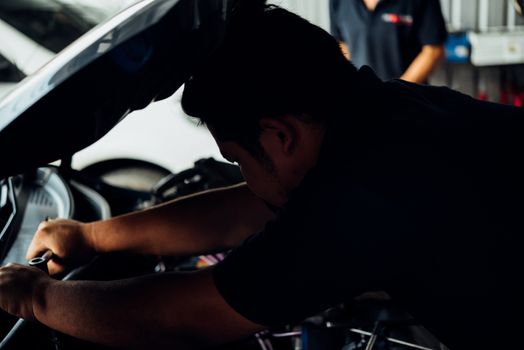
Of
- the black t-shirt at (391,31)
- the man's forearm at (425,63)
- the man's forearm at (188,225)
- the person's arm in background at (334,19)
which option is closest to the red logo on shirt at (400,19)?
the black t-shirt at (391,31)

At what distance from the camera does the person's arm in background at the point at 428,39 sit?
2.71m

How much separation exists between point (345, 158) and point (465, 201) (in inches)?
6.3

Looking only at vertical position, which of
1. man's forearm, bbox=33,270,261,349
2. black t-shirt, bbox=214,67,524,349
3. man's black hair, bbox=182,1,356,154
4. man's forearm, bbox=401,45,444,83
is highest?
man's black hair, bbox=182,1,356,154

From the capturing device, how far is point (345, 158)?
0.86m

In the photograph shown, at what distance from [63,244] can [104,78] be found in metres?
0.52

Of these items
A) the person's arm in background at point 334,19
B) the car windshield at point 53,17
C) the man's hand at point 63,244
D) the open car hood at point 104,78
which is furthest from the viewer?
the car windshield at point 53,17

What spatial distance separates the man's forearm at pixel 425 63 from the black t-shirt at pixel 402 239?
1875mm

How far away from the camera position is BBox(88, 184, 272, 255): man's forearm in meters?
1.23

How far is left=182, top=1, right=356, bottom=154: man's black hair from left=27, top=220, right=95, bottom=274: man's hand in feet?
1.28

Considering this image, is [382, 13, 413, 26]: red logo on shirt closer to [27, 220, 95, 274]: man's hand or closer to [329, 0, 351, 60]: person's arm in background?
[329, 0, 351, 60]: person's arm in background

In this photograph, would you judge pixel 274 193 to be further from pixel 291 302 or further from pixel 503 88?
pixel 503 88

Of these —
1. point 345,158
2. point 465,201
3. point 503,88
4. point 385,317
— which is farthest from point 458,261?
point 503,88

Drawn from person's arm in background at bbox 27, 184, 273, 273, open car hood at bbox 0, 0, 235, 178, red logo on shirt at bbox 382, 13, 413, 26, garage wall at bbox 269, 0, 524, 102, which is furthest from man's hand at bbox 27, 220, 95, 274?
garage wall at bbox 269, 0, 524, 102

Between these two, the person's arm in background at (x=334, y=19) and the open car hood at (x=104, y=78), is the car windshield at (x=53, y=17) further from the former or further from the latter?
the open car hood at (x=104, y=78)
